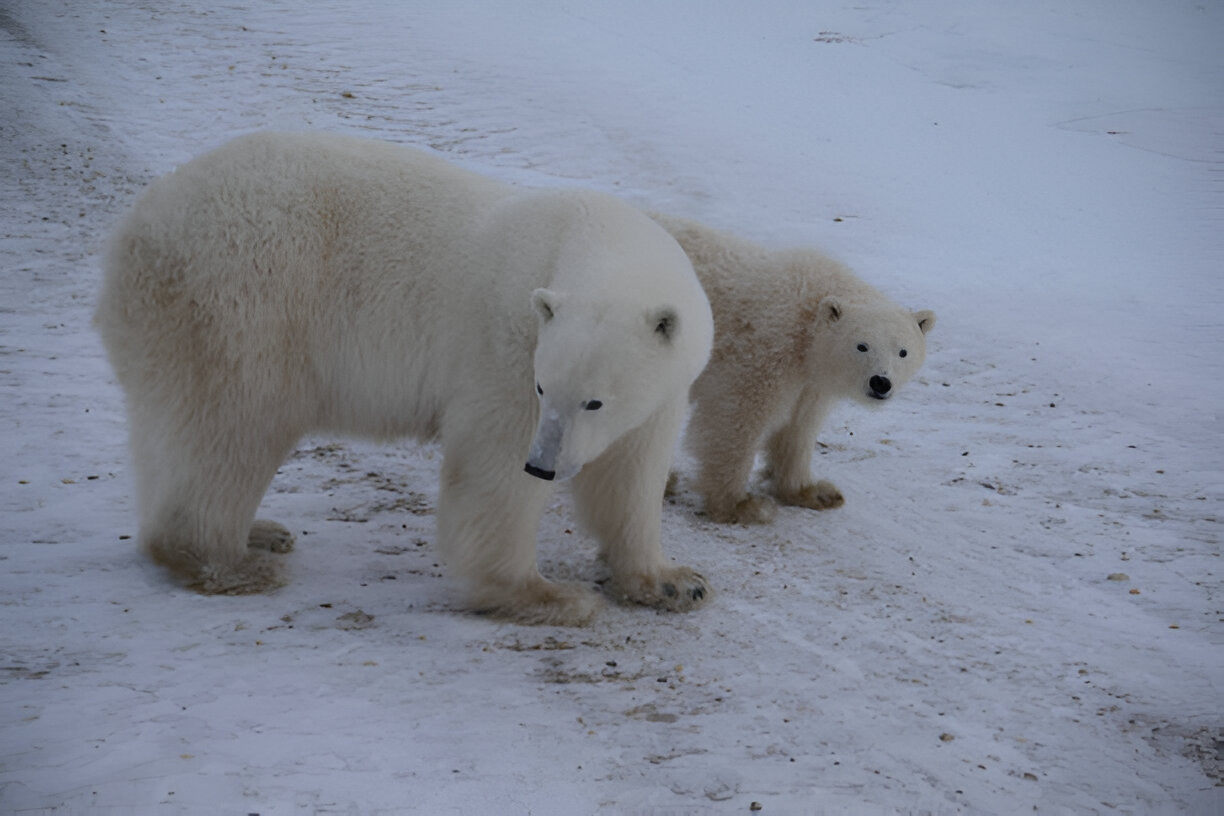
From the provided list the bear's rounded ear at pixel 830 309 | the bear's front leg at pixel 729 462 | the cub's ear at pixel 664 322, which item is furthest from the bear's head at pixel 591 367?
the bear's rounded ear at pixel 830 309

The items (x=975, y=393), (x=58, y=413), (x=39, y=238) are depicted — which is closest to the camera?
(x=58, y=413)

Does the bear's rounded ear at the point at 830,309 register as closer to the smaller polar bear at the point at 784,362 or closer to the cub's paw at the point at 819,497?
the smaller polar bear at the point at 784,362

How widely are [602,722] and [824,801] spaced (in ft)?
2.11

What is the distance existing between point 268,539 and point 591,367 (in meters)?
1.80

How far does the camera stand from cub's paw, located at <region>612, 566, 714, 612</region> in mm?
3836

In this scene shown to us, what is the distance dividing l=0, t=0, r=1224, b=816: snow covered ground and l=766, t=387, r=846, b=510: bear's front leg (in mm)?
128

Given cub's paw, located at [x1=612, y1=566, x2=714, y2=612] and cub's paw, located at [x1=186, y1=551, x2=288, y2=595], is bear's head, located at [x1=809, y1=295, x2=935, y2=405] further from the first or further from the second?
cub's paw, located at [x1=186, y1=551, x2=288, y2=595]

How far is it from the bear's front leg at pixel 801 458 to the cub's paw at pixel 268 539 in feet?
8.08

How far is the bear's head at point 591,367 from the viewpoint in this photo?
9.88ft

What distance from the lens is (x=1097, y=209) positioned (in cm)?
1073

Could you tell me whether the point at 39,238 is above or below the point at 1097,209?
below

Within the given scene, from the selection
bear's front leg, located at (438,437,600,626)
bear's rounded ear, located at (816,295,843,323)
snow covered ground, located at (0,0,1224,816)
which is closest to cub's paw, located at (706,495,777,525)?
snow covered ground, located at (0,0,1224,816)

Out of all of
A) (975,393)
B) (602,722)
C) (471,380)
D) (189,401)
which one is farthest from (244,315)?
(975,393)

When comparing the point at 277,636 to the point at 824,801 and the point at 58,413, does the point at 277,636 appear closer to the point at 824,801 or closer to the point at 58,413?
the point at 824,801
